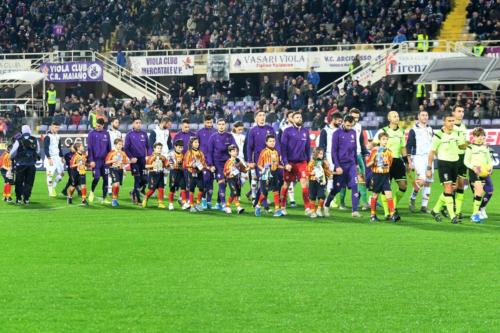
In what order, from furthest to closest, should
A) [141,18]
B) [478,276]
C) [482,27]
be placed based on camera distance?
[141,18] < [482,27] < [478,276]

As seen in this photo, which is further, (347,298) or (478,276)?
(478,276)

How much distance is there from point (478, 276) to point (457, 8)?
36.8 meters

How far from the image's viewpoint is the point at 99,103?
48688 mm

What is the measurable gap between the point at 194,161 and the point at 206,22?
30652mm

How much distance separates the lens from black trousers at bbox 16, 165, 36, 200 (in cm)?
2636

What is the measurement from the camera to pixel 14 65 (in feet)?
176

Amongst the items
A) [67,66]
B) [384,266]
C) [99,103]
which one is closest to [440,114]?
[99,103]

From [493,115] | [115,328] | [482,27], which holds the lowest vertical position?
[115,328]

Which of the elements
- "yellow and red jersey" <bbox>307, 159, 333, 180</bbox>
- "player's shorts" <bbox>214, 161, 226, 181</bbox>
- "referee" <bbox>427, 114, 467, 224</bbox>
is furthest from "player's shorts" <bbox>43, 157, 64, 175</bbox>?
"referee" <bbox>427, 114, 467, 224</bbox>

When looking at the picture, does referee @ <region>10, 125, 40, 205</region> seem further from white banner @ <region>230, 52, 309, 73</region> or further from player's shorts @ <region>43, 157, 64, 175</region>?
white banner @ <region>230, 52, 309, 73</region>

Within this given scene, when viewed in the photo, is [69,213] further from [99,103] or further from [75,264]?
[99,103]

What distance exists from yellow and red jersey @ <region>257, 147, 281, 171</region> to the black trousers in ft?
22.9

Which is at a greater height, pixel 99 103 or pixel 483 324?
pixel 99 103

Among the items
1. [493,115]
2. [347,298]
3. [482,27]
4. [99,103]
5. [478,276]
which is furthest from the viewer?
[99,103]
